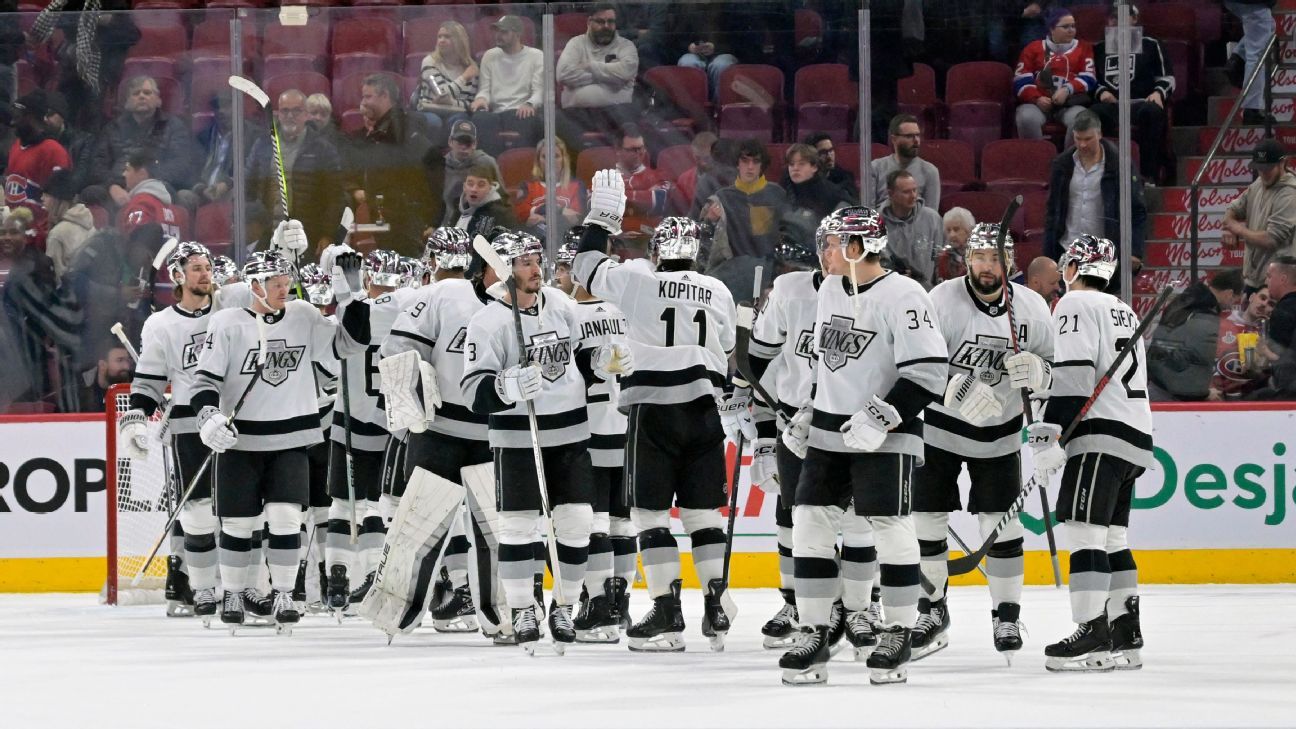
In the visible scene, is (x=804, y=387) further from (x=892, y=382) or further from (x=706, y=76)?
(x=706, y=76)

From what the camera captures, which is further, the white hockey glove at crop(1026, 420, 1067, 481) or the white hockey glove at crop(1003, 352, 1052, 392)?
the white hockey glove at crop(1003, 352, 1052, 392)

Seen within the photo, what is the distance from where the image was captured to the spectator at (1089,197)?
909 centimetres

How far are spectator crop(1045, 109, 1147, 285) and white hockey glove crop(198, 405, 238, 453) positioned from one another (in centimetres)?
416

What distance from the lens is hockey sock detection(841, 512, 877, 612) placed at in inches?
215

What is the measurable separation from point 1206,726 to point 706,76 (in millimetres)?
5377

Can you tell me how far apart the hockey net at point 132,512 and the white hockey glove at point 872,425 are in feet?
14.4

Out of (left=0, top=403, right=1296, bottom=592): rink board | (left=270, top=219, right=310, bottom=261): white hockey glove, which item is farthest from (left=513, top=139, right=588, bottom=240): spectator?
(left=270, top=219, right=310, bottom=261): white hockey glove

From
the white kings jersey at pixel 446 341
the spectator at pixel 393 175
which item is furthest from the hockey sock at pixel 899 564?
the spectator at pixel 393 175

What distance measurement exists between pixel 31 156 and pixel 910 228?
437cm

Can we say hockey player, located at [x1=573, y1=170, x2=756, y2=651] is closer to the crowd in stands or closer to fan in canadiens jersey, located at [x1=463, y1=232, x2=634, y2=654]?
fan in canadiens jersey, located at [x1=463, y1=232, x2=634, y2=654]

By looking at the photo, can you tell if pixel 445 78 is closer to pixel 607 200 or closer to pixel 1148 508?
pixel 607 200

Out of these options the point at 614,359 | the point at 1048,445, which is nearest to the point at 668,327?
the point at 614,359

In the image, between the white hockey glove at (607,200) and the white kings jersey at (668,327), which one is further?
the white kings jersey at (668,327)

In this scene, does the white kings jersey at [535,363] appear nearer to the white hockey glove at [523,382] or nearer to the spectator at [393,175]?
the white hockey glove at [523,382]
